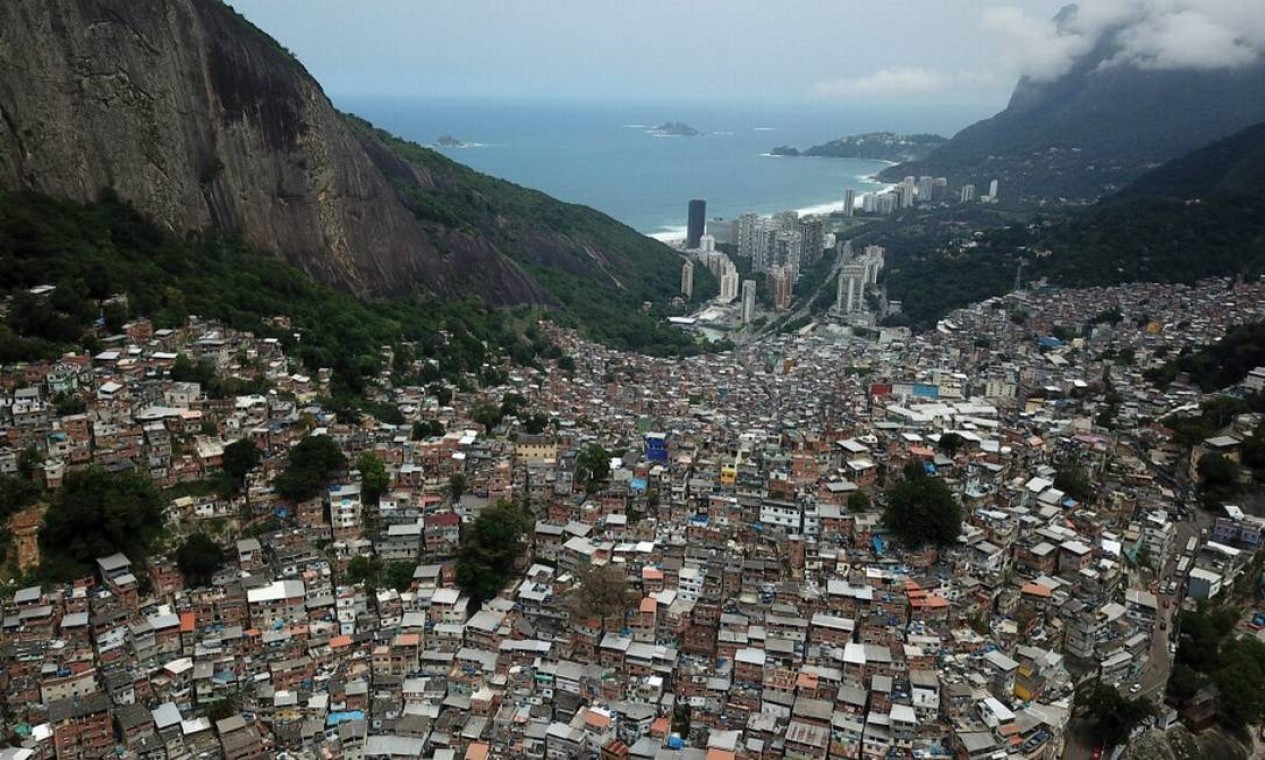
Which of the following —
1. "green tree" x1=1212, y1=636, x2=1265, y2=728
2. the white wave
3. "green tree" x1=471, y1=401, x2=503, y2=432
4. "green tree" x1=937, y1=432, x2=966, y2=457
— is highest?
"green tree" x1=937, y1=432, x2=966, y2=457

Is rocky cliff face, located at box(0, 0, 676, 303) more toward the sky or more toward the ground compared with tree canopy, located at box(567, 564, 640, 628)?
more toward the sky

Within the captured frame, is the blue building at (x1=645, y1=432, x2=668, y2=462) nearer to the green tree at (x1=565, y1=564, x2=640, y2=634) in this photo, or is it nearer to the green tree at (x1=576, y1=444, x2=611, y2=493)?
the green tree at (x1=576, y1=444, x2=611, y2=493)

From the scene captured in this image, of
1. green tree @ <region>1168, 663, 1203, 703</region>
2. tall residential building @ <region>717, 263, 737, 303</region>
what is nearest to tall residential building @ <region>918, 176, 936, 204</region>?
tall residential building @ <region>717, 263, 737, 303</region>

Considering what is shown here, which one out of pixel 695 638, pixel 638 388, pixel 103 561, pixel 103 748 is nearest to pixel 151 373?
pixel 103 561

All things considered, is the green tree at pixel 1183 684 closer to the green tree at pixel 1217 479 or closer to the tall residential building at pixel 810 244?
the green tree at pixel 1217 479

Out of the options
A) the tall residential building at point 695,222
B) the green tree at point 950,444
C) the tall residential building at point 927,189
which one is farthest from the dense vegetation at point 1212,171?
the green tree at point 950,444

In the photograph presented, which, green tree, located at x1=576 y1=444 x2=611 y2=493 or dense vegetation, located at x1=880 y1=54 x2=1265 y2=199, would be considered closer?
green tree, located at x1=576 y1=444 x2=611 y2=493

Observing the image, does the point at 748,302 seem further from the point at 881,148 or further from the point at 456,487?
Answer: the point at 881,148

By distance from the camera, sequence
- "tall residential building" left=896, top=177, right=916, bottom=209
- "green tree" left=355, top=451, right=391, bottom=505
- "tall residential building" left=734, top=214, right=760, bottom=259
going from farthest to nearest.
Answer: "tall residential building" left=896, top=177, right=916, bottom=209, "tall residential building" left=734, top=214, right=760, bottom=259, "green tree" left=355, top=451, right=391, bottom=505
